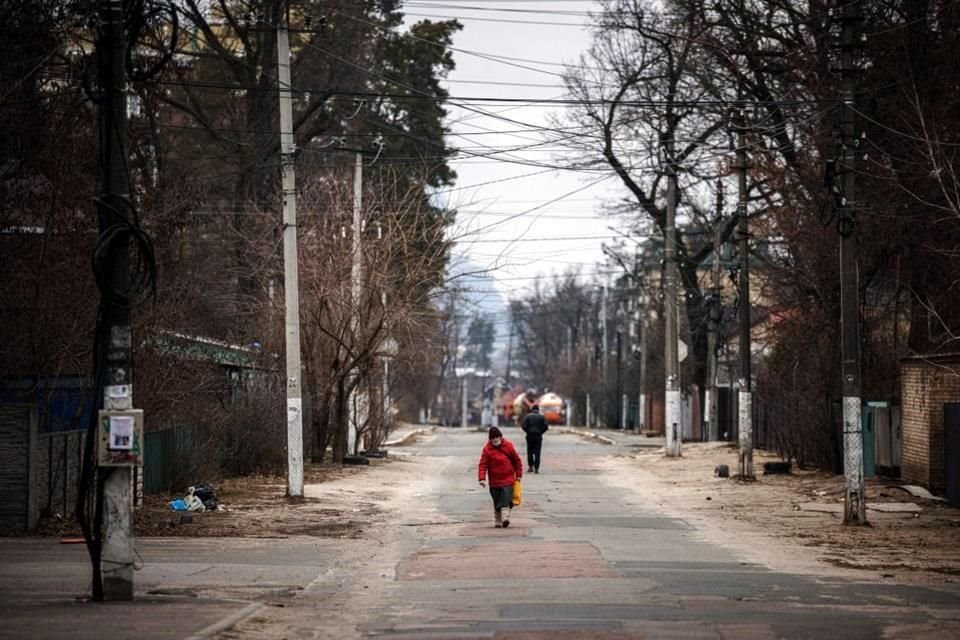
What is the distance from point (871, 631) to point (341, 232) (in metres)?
26.9

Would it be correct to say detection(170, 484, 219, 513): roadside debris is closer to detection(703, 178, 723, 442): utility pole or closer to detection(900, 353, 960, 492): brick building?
detection(900, 353, 960, 492): brick building

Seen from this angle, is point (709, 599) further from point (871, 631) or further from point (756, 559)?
point (756, 559)

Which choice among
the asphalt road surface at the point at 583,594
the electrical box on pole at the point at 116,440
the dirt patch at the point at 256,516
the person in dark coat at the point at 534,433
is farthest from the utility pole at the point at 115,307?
the person in dark coat at the point at 534,433

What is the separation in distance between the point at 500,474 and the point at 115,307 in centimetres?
1002

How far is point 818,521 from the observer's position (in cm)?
2562

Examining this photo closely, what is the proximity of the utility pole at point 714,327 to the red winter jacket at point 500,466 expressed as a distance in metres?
28.0

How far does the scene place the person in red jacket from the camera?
77.2 feet

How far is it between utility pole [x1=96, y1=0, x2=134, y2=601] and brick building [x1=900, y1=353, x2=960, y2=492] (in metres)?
17.7

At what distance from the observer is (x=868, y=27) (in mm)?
35438

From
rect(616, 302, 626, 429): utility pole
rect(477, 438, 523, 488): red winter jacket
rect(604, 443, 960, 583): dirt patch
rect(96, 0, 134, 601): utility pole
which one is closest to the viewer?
rect(96, 0, 134, 601): utility pole

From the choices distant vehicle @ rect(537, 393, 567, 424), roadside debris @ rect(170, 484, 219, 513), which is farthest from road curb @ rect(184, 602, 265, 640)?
distant vehicle @ rect(537, 393, 567, 424)

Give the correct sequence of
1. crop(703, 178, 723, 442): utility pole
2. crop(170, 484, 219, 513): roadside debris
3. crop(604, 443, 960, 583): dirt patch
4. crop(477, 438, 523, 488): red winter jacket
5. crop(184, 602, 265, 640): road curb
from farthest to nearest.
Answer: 1. crop(703, 178, 723, 442): utility pole
2. crop(170, 484, 219, 513): roadside debris
3. crop(477, 438, 523, 488): red winter jacket
4. crop(604, 443, 960, 583): dirt patch
5. crop(184, 602, 265, 640): road curb

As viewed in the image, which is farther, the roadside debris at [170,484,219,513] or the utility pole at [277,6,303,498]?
the utility pole at [277,6,303,498]

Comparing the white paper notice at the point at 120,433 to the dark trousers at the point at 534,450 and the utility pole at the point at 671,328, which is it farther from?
the utility pole at the point at 671,328
